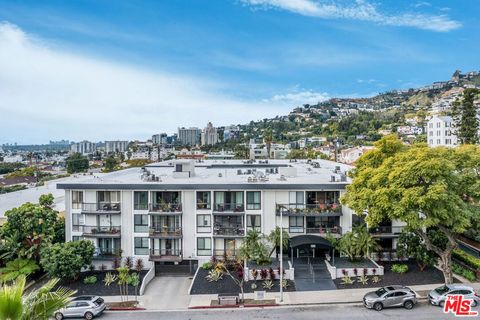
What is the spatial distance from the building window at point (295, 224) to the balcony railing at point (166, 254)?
32.9 ft

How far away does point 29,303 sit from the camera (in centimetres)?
789

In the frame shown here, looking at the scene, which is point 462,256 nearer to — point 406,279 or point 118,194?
point 406,279

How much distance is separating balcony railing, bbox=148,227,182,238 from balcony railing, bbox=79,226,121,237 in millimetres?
3035

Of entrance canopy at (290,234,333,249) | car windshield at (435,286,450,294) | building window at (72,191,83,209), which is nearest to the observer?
car windshield at (435,286,450,294)

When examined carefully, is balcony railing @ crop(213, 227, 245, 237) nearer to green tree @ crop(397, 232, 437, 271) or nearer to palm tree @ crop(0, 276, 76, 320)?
green tree @ crop(397, 232, 437, 271)

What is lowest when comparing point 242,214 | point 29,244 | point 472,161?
point 29,244

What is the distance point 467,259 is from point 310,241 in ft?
41.6

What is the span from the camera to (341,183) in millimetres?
30641

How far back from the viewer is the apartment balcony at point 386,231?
31.0 m

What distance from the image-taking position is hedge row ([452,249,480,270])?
90.9 feet

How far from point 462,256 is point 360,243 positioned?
8877 mm

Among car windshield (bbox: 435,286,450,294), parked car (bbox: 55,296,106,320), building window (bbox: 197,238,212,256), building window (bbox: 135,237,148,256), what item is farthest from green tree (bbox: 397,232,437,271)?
parked car (bbox: 55,296,106,320)

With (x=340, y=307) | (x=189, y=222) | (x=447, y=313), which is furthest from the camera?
(x=189, y=222)

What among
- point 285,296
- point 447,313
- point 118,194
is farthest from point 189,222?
point 447,313
